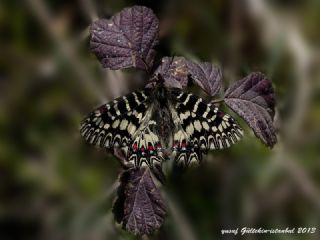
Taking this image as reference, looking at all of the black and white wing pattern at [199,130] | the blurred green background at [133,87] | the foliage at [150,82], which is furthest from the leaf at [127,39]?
the blurred green background at [133,87]

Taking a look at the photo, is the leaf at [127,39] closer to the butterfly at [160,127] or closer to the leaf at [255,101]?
the butterfly at [160,127]

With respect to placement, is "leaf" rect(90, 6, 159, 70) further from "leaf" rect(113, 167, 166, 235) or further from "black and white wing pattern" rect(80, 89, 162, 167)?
"leaf" rect(113, 167, 166, 235)

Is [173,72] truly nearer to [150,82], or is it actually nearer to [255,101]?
[150,82]

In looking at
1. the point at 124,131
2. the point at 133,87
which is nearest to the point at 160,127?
the point at 124,131

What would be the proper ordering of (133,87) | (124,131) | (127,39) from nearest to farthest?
(124,131)
(127,39)
(133,87)

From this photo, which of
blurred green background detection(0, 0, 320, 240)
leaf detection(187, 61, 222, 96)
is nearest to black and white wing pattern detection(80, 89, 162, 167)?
leaf detection(187, 61, 222, 96)
